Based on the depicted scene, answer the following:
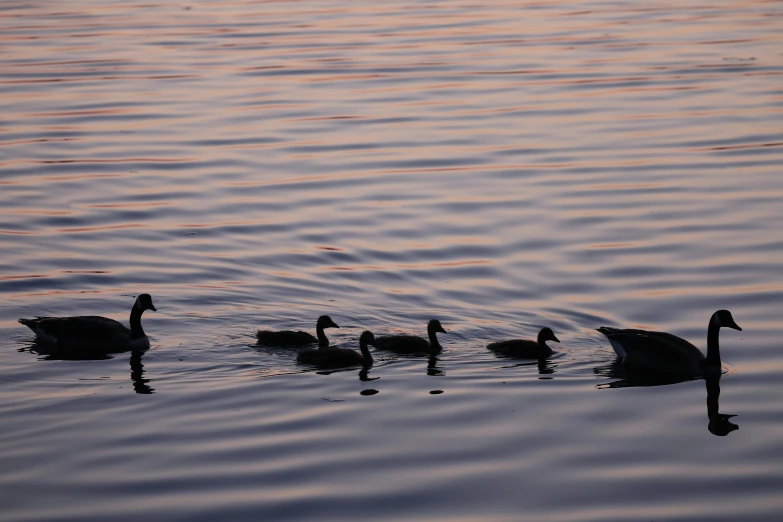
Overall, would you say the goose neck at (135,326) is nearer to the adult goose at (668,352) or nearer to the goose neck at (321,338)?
the goose neck at (321,338)

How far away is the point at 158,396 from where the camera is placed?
1266 centimetres

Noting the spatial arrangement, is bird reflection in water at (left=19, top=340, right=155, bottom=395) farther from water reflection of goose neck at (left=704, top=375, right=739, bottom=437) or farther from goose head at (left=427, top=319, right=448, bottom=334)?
water reflection of goose neck at (left=704, top=375, right=739, bottom=437)

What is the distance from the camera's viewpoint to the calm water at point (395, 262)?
10594 millimetres

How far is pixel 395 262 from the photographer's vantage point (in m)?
17.5

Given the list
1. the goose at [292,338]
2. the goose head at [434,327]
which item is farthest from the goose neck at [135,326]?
the goose head at [434,327]

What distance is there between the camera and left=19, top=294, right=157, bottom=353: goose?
562 inches

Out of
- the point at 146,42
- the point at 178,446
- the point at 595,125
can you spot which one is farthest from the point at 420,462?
the point at 146,42

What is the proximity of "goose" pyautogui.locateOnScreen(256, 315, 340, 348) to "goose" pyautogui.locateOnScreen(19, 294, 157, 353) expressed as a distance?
1385 mm

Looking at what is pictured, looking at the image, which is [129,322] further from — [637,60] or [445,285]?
[637,60]

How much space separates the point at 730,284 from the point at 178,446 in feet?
26.3

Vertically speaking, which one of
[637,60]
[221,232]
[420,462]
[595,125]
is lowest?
[420,462]

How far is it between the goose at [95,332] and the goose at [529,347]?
4123mm

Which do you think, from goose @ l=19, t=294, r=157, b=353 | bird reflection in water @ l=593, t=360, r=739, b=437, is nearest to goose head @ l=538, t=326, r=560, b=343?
bird reflection in water @ l=593, t=360, r=739, b=437

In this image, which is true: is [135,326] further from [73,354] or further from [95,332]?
[73,354]
